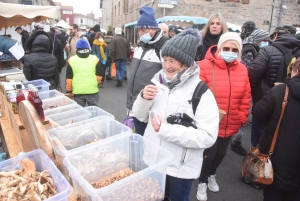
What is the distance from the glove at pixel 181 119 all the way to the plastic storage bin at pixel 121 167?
0.29 meters

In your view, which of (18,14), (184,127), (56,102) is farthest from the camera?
(18,14)

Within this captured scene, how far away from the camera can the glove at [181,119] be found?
1696mm

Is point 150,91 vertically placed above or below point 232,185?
above

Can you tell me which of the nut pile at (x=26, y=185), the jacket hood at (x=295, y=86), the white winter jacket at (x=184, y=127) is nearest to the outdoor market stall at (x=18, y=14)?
the white winter jacket at (x=184, y=127)

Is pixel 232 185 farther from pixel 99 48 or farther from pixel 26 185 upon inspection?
pixel 99 48

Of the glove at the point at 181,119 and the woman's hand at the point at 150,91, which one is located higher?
the woman's hand at the point at 150,91

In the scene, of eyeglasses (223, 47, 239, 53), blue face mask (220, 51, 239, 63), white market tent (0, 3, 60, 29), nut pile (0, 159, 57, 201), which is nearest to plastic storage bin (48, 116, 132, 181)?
nut pile (0, 159, 57, 201)

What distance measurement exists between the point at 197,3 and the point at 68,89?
12545 millimetres

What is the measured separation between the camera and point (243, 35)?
4.48 m

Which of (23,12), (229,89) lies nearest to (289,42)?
(229,89)

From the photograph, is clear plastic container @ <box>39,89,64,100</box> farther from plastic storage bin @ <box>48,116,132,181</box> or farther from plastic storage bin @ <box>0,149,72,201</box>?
plastic storage bin @ <box>0,149,72,201</box>

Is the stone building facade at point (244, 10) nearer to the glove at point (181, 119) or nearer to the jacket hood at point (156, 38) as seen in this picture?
the jacket hood at point (156, 38)

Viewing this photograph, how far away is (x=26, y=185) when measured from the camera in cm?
116

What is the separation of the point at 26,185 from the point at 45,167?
222 millimetres
